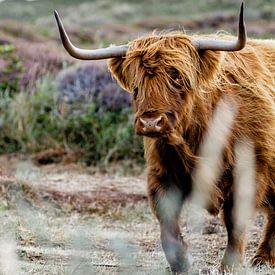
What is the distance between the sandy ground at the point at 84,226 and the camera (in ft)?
21.4

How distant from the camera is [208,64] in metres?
6.52

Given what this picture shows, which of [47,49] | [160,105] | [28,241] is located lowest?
[47,49]

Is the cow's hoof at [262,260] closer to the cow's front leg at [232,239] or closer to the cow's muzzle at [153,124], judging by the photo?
the cow's front leg at [232,239]

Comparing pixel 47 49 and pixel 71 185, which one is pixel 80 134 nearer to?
pixel 71 185

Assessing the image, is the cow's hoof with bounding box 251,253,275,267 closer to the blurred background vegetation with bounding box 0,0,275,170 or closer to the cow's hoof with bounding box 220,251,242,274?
the cow's hoof with bounding box 220,251,242,274

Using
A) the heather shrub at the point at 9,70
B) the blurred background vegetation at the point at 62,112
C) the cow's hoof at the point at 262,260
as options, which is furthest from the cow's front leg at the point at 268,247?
the heather shrub at the point at 9,70

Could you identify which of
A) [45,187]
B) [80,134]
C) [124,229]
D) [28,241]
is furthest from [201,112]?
[80,134]


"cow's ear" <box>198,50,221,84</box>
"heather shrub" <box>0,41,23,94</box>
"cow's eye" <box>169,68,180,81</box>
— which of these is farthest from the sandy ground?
"heather shrub" <box>0,41,23,94</box>

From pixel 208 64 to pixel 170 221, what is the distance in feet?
3.76

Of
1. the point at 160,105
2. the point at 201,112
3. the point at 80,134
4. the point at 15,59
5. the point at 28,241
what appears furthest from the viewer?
the point at 15,59

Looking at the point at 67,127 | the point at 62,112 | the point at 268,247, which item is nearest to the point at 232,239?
the point at 268,247

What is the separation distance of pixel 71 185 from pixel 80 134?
8.56 ft

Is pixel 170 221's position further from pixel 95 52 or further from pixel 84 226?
pixel 84 226

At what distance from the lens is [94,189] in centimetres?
1104
